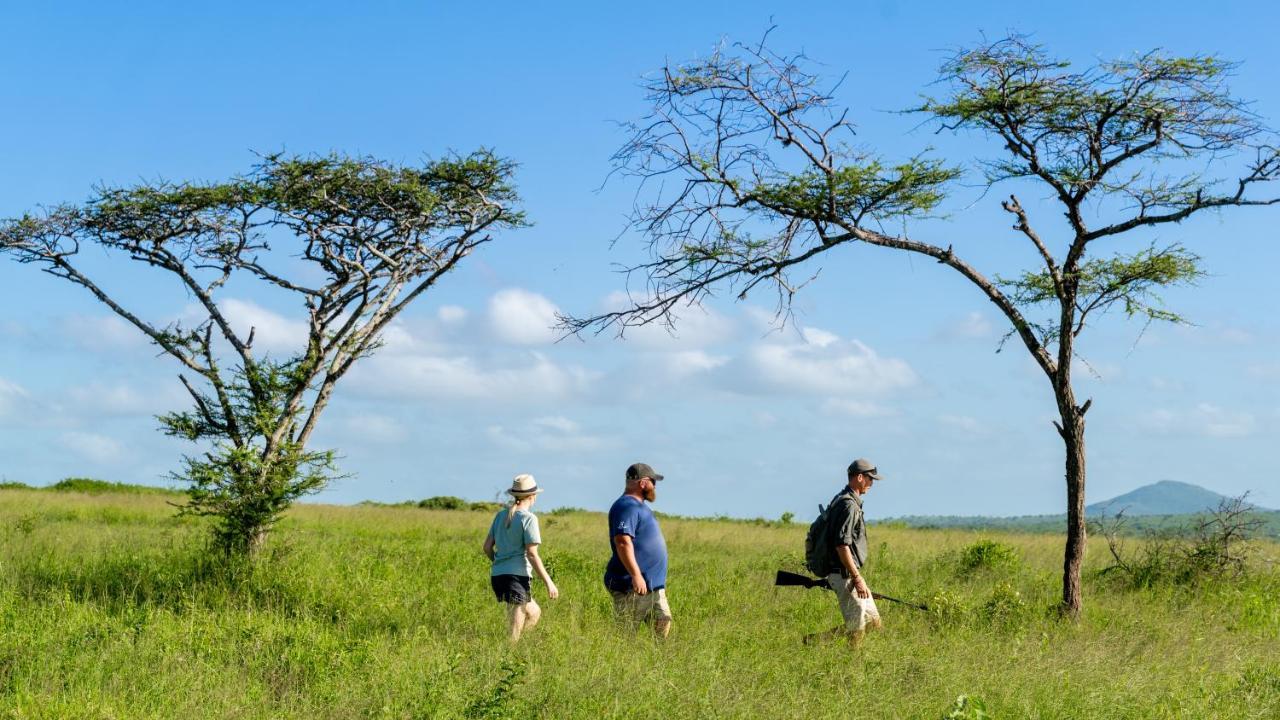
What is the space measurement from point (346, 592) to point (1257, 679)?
933 cm

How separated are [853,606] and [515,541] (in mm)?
3129

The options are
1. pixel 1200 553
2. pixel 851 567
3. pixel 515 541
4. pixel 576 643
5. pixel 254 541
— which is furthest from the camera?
pixel 1200 553

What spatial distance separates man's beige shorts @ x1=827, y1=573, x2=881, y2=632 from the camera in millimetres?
10320

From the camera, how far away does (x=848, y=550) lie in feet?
33.1

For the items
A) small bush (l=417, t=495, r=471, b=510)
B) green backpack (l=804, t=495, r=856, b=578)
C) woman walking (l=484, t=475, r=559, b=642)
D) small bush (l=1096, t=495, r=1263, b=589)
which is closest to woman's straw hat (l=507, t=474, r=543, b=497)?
woman walking (l=484, t=475, r=559, b=642)

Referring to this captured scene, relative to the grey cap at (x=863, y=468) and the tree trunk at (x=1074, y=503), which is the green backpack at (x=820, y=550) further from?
the tree trunk at (x=1074, y=503)

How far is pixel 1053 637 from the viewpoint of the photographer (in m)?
12.5

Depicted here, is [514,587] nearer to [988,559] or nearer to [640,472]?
[640,472]

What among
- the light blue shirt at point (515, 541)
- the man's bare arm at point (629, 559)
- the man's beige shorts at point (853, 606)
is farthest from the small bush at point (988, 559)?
the light blue shirt at point (515, 541)

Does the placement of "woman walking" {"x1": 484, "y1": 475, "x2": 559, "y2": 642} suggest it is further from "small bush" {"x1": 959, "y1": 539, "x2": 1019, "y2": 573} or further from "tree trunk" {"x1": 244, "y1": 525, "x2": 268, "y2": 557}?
"small bush" {"x1": 959, "y1": 539, "x2": 1019, "y2": 573}

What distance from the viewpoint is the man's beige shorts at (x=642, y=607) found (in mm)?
10227

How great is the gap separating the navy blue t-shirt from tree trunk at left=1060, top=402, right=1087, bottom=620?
593 cm

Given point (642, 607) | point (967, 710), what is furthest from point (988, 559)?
point (967, 710)

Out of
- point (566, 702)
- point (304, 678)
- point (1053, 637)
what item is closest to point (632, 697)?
point (566, 702)
